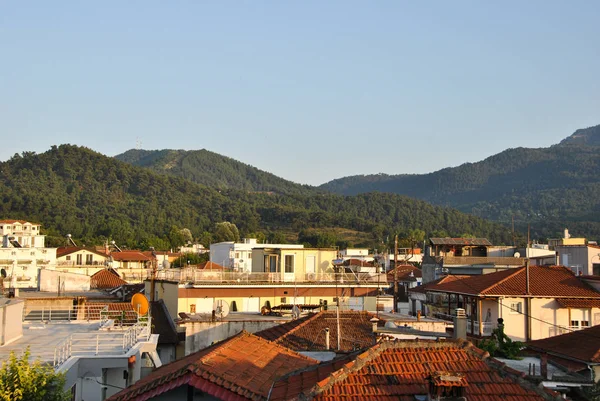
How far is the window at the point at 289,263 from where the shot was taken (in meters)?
38.8

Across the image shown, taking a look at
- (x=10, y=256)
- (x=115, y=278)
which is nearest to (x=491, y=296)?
(x=115, y=278)

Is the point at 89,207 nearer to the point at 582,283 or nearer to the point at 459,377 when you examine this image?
the point at 582,283

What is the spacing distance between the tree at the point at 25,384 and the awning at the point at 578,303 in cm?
2215

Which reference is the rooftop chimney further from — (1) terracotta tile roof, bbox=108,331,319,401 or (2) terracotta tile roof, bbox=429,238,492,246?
(2) terracotta tile roof, bbox=429,238,492,246

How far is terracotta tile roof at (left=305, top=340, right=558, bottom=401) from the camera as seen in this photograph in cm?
884

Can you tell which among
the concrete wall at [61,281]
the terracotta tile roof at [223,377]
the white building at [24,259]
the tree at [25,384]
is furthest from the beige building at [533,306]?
the white building at [24,259]

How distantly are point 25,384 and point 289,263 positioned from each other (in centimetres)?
2889

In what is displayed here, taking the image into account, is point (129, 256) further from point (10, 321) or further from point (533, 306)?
point (10, 321)

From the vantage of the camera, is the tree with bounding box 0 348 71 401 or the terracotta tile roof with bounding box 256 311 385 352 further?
the terracotta tile roof with bounding box 256 311 385 352

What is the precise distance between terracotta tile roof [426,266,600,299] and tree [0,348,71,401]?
2075 cm

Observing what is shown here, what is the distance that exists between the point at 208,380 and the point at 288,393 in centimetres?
131

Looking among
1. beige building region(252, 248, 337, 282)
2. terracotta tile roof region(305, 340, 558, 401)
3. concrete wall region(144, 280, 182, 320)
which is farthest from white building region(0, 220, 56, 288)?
terracotta tile roof region(305, 340, 558, 401)

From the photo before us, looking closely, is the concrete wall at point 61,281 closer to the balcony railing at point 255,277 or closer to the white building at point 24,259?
the balcony railing at point 255,277

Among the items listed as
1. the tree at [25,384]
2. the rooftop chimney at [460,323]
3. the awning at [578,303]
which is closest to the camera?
the tree at [25,384]
